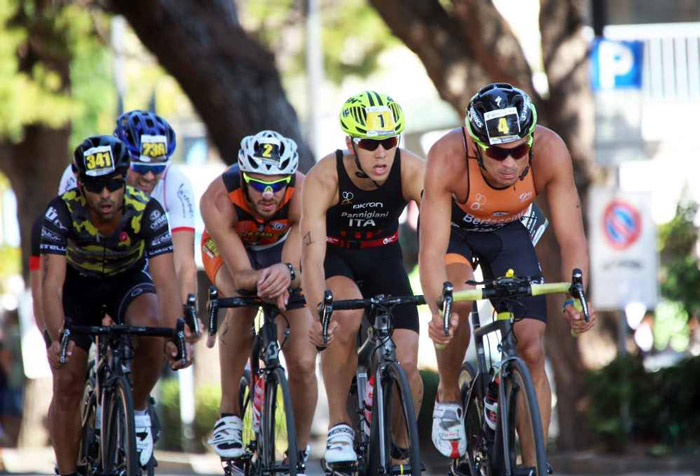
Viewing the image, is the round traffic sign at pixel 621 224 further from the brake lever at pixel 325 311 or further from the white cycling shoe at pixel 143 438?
the brake lever at pixel 325 311

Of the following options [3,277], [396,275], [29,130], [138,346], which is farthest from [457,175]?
[3,277]

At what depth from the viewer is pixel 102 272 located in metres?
9.15

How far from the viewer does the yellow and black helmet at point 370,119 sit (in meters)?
8.21

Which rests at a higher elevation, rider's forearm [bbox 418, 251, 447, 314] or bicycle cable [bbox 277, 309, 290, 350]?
rider's forearm [bbox 418, 251, 447, 314]

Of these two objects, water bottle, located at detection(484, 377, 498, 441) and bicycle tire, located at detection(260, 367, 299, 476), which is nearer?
water bottle, located at detection(484, 377, 498, 441)

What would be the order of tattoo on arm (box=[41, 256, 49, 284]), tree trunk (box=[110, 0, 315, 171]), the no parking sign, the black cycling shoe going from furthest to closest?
tree trunk (box=[110, 0, 315, 171]) < the no parking sign < tattoo on arm (box=[41, 256, 49, 284]) < the black cycling shoe

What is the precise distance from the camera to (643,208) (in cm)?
1385

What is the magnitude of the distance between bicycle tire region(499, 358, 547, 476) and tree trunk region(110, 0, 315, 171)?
7.10 m

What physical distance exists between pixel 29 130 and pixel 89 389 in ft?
40.9

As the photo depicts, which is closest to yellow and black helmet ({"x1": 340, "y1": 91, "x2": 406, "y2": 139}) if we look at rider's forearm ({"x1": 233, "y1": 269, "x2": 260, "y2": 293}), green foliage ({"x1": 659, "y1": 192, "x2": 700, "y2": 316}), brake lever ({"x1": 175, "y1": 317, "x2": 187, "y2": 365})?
rider's forearm ({"x1": 233, "y1": 269, "x2": 260, "y2": 293})

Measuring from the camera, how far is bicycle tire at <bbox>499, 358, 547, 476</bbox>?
7.00m

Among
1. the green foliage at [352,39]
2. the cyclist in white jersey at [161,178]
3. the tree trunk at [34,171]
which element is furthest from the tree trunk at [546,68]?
the green foliage at [352,39]

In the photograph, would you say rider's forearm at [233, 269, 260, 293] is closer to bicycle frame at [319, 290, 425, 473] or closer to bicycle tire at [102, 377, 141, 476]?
bicycle frame at [319, 290, 425, 473]

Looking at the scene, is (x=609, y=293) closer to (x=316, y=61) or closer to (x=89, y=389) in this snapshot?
(x=89, y=389)
